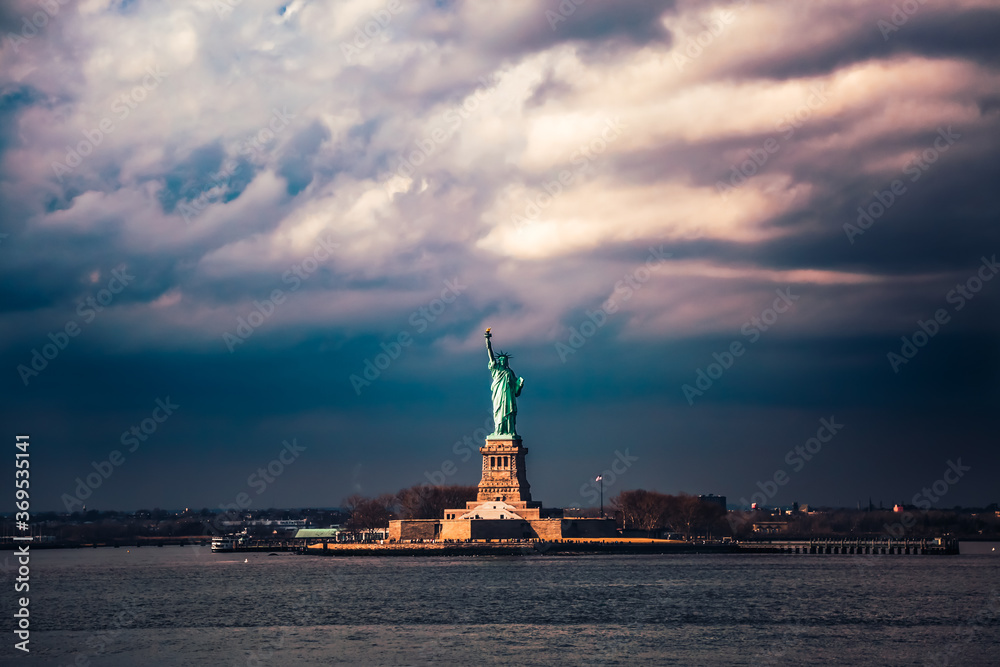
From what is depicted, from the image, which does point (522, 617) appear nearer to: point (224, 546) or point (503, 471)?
point (503, 471)

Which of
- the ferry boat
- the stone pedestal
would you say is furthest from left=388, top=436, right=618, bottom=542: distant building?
the ferry boat

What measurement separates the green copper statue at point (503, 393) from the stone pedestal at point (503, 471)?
3.69 ft

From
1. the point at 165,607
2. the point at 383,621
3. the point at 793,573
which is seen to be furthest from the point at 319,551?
the point at 383,621

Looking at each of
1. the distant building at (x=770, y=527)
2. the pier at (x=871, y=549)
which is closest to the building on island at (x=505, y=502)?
the pier at (x=871, y=549)

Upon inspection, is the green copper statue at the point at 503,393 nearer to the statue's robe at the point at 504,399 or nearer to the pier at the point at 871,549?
the statue's robe at the point at 504,399

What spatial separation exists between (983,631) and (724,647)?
10269 mm

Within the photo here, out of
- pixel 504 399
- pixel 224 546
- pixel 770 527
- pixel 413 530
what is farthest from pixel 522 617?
pixel 770 527

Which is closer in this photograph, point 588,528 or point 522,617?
point 522,617

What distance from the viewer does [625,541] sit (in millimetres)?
103562

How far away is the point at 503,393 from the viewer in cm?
9931

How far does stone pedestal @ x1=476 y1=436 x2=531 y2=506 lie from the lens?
3878 inches

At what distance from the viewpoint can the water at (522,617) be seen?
3669 centimetres

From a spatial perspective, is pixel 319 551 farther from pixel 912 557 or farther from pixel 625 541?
pixel 912 557

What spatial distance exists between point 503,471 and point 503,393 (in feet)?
20.6
